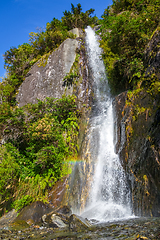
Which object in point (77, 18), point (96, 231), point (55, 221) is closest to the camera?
point (96, 231)

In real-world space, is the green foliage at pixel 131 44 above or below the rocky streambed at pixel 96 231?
above

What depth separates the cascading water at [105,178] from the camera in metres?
6.16

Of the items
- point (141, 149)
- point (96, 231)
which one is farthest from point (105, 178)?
point (96, 231)

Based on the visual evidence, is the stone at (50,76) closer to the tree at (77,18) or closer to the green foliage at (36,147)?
the green foliage at (36,147)

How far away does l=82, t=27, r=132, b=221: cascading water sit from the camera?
6.16 m

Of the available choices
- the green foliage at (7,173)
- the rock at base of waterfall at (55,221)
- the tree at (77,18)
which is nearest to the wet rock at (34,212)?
the rock at base of waterfall at (55,221)

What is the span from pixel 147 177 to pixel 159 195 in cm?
67

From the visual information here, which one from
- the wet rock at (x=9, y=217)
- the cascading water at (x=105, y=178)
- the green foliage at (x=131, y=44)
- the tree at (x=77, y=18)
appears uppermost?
the tree at (x=77, y=18)

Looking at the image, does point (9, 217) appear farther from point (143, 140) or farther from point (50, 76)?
point (50, 76)

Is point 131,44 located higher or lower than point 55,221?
higher

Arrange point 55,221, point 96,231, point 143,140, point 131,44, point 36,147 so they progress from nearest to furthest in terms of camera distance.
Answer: point 96,231 < point 55,221 < point 143,140 < point 36,147 < point 131,44

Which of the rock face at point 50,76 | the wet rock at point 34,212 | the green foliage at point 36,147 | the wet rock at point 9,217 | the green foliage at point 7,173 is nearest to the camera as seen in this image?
the wet rock at point 34,212

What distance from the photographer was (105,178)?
7570 millimetres

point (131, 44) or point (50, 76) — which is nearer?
Answer: point (131, 44)
